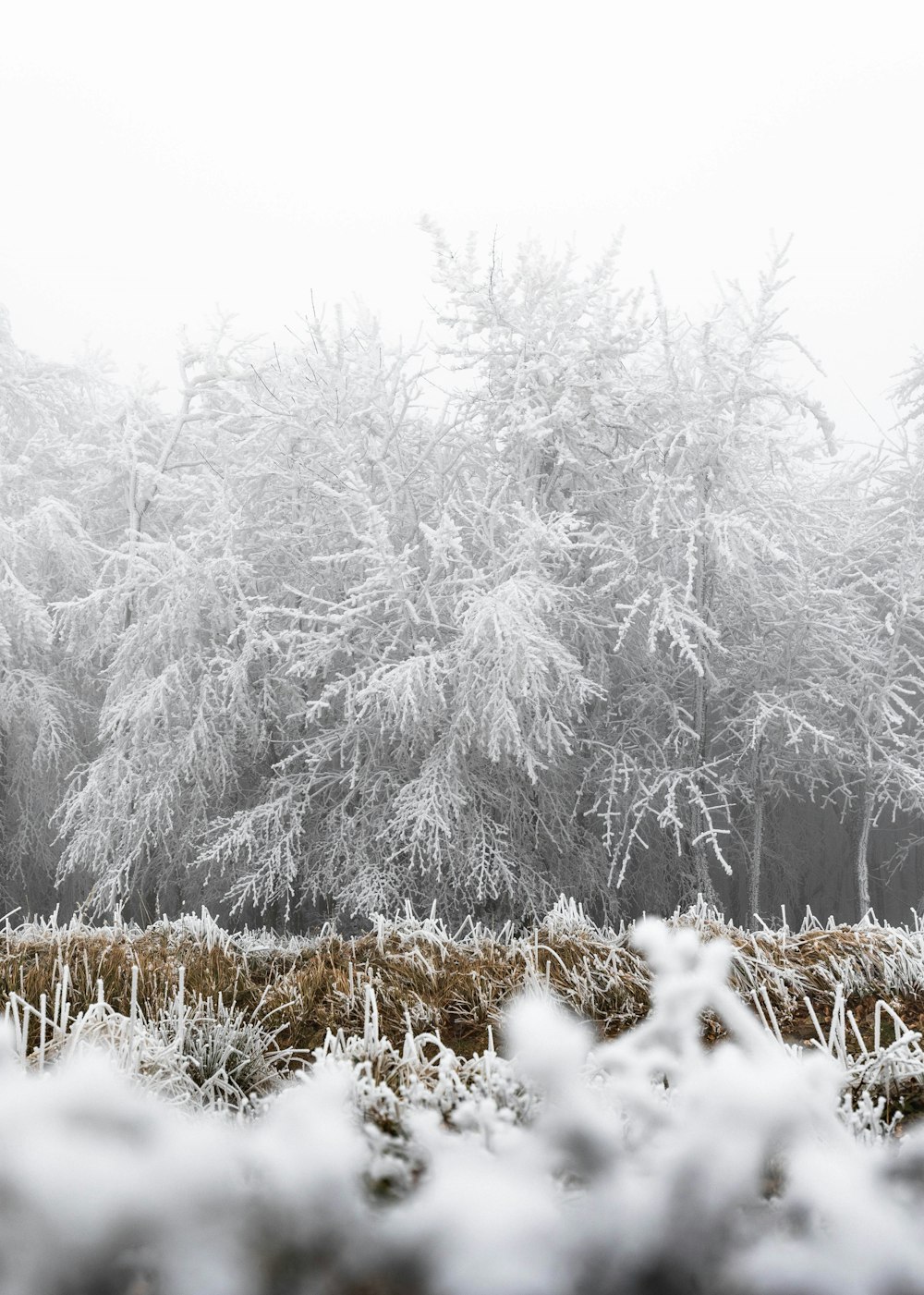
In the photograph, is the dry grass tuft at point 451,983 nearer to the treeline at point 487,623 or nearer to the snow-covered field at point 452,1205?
the snow-covered field at point 452,1205

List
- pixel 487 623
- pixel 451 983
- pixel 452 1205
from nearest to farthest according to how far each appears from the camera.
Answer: pixel 452 1205 < pixel 451 983 < pixel 487 623

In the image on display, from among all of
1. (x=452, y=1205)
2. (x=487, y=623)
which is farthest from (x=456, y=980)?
(x=487, y=623)

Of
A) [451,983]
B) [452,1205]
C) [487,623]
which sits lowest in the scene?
[451,983]

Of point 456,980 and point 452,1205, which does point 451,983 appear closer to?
point 456,980

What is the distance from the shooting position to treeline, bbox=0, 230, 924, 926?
26.6 ft

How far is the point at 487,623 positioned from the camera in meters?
7.57

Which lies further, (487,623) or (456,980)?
(487,623)

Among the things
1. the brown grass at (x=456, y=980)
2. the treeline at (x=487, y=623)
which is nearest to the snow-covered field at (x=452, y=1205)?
the brown grass at (x=456, y=980)

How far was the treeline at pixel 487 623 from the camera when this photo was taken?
26.6 feet

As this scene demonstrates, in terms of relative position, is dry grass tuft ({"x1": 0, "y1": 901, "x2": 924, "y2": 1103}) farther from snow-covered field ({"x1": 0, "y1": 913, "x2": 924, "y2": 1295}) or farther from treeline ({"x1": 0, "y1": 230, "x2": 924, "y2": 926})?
treeline ({"x1": 0, "y1": 230, "x2": 924, "y2": 926})

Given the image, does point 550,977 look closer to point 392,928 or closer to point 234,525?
point 392,928

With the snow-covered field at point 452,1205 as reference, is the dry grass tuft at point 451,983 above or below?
below

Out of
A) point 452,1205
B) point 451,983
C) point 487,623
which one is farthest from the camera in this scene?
point 487,623

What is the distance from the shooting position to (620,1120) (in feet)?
4.14
